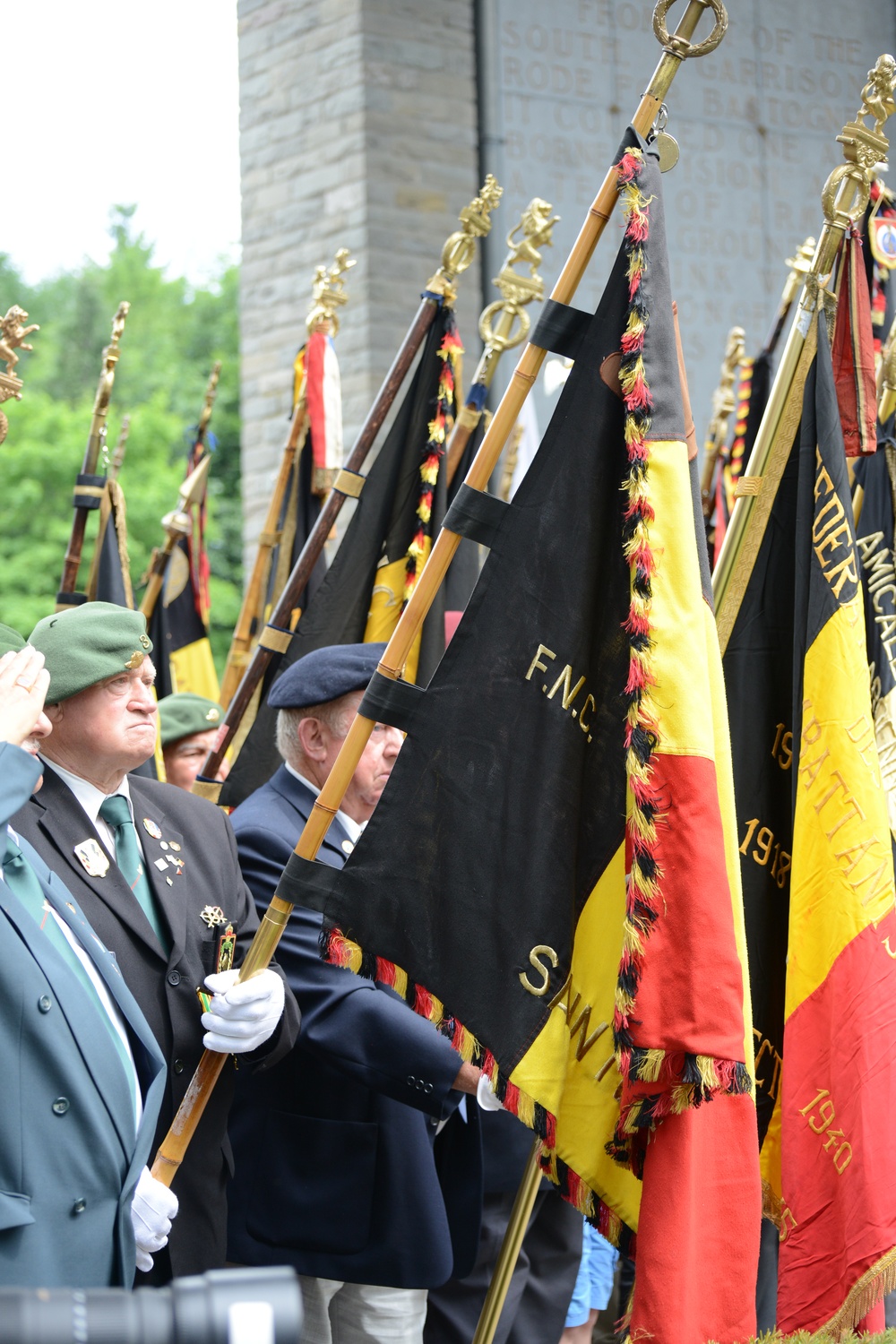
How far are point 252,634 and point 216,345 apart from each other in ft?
115

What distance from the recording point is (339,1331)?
336 centimetres

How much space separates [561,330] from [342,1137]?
68.3 inches

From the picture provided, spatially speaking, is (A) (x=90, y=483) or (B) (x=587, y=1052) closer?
(B) (x=587, y=1052)

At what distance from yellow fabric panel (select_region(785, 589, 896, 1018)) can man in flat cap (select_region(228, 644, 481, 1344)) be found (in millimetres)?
754

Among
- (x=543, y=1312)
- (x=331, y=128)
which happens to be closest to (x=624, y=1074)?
(x=543, y=1312)

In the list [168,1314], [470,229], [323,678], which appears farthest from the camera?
[470,229]

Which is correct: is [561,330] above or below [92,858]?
above

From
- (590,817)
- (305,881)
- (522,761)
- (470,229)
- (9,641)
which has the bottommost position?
(305,881)

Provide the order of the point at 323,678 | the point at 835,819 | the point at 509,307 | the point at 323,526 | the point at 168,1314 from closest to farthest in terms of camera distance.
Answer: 1. the point at 168,1314
2. the point at 835,819
3. the point at 323,678
4. the point at 509,307
5. the point at 323,526

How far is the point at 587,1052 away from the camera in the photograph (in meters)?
2.68

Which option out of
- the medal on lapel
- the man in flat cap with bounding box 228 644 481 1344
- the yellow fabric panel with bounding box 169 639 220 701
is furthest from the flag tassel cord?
the medal on lapel

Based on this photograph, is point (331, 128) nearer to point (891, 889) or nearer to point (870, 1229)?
point (891, 889)

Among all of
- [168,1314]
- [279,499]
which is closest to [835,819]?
[168,1314]

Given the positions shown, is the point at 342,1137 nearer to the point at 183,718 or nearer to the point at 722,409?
the point at 183,718
